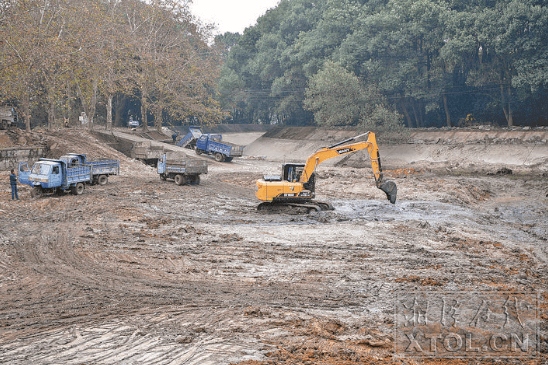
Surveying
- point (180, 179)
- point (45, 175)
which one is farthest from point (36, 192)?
point (180, 179)

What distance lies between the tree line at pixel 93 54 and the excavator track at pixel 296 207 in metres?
17.6

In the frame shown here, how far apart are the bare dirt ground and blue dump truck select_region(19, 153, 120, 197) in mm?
616

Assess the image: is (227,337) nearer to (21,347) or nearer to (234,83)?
(21,347)

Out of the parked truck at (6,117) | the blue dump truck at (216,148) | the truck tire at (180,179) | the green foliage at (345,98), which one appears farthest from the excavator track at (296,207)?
the green foliage at (345,98)

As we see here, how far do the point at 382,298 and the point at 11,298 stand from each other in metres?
8.00

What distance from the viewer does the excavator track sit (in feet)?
65.0

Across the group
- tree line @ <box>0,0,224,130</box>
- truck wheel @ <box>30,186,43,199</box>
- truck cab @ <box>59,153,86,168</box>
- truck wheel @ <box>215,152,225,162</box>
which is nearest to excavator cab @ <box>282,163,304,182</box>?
truck cab @ <box>59,153,86,168</box>

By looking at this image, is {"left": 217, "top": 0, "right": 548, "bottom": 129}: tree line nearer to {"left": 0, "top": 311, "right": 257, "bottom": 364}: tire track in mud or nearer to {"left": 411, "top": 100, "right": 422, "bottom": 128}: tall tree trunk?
{"left": 411, "top": 100, "right": 422, "bottom": 128}: tall tree trunk

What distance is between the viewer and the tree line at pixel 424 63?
38.2m

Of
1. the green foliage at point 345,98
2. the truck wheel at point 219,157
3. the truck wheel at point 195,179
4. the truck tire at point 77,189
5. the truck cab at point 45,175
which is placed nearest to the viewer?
the truck cab at point 45,175

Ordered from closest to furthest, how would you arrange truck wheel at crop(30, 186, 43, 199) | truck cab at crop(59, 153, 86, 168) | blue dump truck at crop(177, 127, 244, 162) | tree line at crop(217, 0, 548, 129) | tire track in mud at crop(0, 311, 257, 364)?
tire track in mud at crop(0, 311, 257, 364), truck wheel at crop(30, 186, 43, 199), truck cab at crop(59, 153, 86, 168), tree line at crop(217, 0, 548, 129), blue dump truck at crop(177, 127, 244, 162)

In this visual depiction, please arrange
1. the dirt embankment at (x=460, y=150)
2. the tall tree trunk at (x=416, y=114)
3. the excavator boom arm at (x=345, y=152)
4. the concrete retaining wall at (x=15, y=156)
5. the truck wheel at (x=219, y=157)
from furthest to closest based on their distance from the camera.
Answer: the tall tree trunk at (x=416, y=114) < the truck wheel at (x=219, y=157) < the dirt embankment at (x=460, y=150) < the concrete retaining wall at (x=15, y=156) < the excavator boom arm at (x=345, y=152)

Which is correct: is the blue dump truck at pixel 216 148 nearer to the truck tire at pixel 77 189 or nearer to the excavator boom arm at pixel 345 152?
the truck tire at pixel 77 189

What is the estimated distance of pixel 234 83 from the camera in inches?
2699
